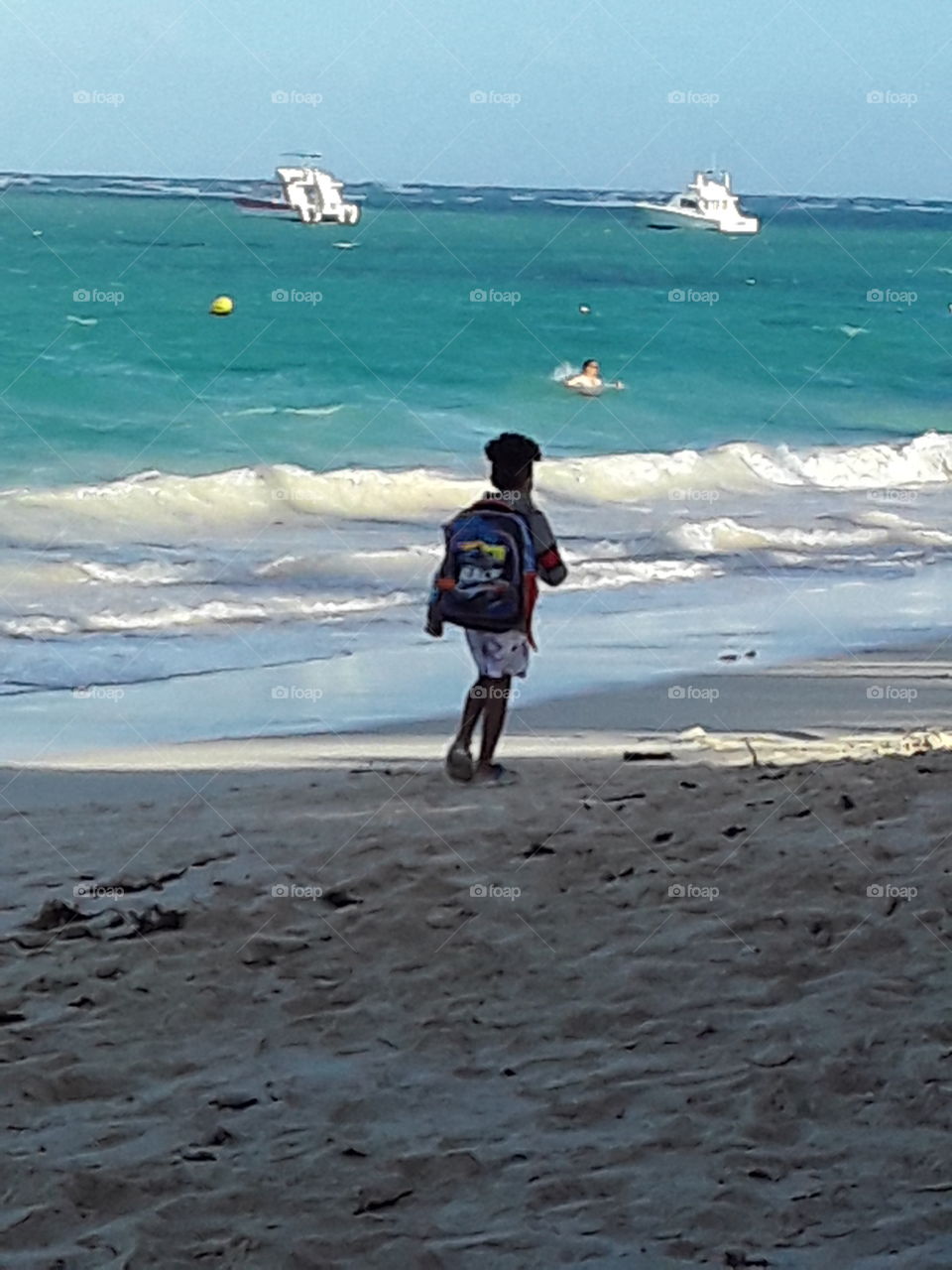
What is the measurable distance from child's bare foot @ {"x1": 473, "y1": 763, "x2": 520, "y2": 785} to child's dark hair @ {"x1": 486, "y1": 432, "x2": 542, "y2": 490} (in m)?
1.08

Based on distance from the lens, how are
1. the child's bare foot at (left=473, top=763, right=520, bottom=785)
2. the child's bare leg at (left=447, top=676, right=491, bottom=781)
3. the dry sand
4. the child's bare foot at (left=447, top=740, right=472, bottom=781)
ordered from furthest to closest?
1. the child's bare foot at (left=473, top=763, right=520, bottom=785)
2. the child's bare foot at (left=447, top=740, right=472, bottom=781)
3. the child's bare leg at (left=447, top=676, right=491, bottom=781)
4. the dry sand

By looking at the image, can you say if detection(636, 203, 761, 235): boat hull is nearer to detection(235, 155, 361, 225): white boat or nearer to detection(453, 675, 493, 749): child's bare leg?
detection(235, 155, 361, 225): white boat

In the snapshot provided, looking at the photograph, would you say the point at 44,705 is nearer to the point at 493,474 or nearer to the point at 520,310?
the point at 493,474

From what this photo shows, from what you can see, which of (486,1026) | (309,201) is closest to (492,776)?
(486,1026)

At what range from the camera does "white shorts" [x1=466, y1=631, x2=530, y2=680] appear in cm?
604

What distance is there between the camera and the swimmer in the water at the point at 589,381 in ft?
75.0

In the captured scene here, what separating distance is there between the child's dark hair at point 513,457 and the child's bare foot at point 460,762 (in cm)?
98

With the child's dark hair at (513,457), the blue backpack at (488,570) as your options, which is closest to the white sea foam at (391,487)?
the child's dark hair at (513,457)

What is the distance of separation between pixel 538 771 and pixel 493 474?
1272 millimetres

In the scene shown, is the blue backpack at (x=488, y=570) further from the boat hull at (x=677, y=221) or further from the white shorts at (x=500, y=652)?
the boat hull at (x=677, y=221)

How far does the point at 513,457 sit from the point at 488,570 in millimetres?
459

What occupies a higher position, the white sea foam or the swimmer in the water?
the swimmer in the water

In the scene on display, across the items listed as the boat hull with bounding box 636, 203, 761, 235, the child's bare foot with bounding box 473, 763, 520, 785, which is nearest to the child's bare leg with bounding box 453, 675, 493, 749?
the child's bare foot with bounding box 473, 763, 520, 785

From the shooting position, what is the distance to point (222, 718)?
8016 millimetres
